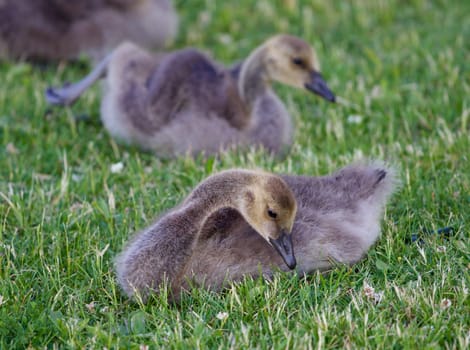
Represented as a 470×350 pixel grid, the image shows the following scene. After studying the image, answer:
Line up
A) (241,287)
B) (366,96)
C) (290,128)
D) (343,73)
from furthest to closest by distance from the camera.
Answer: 1. (343,73)
2. (366,96)
3. (290,128)
4. (241,287)

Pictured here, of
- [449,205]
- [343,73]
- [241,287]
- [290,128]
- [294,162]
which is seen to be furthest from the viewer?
[343,73]

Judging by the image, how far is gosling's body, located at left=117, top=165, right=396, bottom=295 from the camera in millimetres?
→ 3975

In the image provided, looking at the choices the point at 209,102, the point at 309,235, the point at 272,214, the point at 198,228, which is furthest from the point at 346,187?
the point at 209,102

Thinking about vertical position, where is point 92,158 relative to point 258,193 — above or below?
below

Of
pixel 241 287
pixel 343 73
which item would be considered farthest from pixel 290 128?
pixel 241 287

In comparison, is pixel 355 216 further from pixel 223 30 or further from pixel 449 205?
pixel 223 30

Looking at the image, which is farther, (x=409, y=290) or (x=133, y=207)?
(x=133, y=207)

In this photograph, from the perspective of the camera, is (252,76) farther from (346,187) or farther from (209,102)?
(346,187)

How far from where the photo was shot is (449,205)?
15.4ft

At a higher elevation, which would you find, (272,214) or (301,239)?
(272,214)

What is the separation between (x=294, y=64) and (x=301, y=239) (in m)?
2.30

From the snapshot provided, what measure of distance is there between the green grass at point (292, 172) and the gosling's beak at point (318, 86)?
236 millimetres

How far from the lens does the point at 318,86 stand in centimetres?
611

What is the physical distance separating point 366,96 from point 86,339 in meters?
3.73
